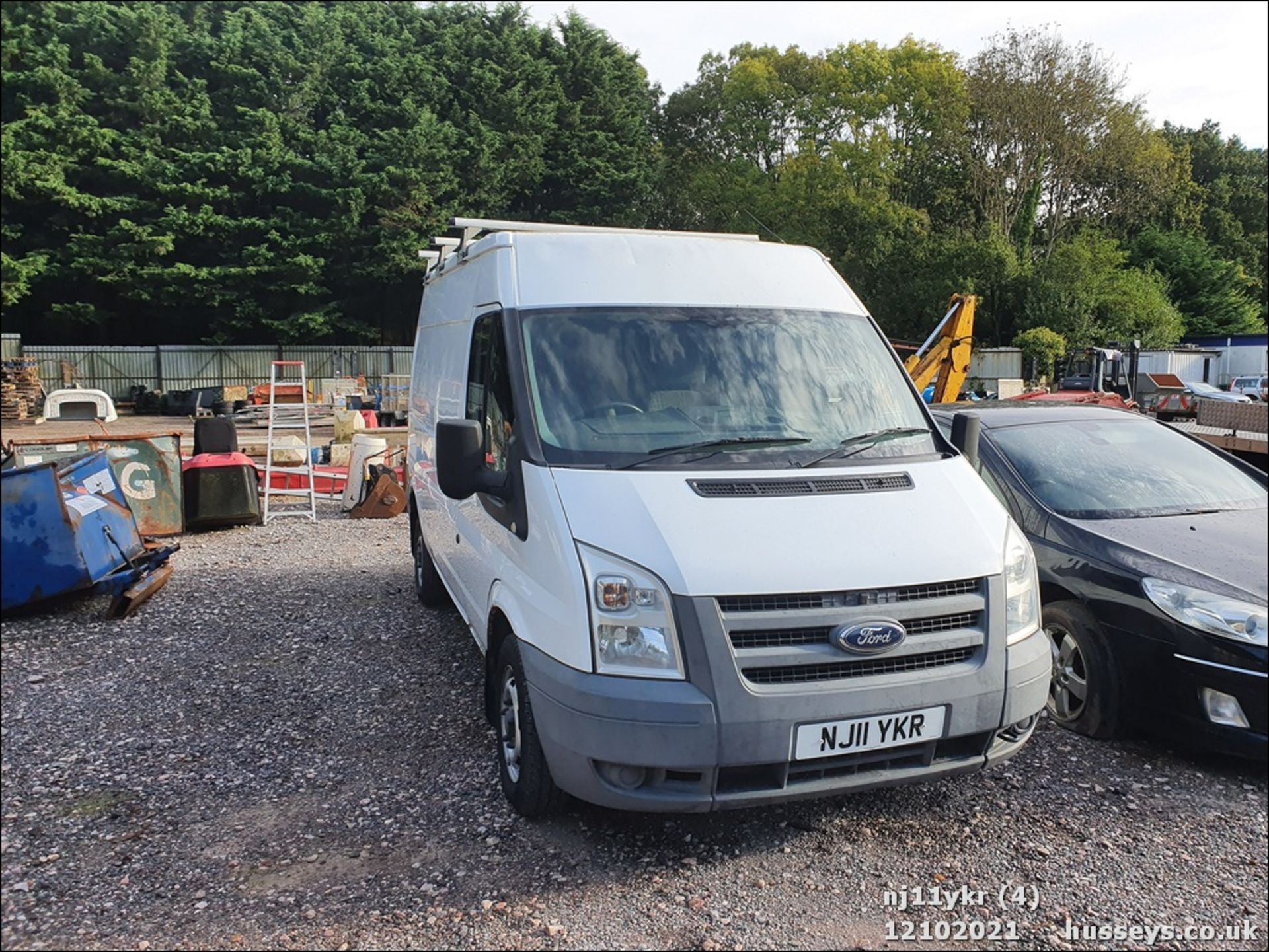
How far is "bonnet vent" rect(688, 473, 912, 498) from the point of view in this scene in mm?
3100

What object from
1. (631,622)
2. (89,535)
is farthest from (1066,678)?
(89,535)

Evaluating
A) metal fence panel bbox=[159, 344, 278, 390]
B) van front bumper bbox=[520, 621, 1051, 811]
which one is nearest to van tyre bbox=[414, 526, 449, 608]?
van front bumper bbox=[520, 621, 1051, 811]

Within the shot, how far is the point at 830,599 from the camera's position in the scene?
288cm

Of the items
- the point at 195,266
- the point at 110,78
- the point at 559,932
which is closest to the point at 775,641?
the point at 559,932

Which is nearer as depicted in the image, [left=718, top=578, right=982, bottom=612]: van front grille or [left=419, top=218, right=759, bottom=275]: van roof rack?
[left=718, top=578, right=982, bottom=612]: van front grille

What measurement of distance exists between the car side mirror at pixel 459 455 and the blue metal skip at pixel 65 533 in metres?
1.36

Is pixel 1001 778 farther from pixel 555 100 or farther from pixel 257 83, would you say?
pixel 555 100

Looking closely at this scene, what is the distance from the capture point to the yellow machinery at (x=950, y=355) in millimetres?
15555

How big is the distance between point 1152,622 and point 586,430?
6.80ft

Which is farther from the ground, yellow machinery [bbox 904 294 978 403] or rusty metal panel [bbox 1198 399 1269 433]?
yellow machinery [bbox 904 294 978 403]

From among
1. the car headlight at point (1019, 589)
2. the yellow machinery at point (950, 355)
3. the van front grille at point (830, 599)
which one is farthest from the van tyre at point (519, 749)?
the yellow machinery at point (950, 355)

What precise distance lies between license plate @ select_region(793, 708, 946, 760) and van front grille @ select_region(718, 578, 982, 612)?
1.24ft

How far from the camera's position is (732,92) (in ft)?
118

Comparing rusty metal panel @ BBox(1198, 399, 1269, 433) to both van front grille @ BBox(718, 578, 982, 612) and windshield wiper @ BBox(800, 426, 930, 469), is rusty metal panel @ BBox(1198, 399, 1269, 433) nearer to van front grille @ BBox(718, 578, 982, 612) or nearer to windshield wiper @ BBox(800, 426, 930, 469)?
van front grille @ BBox(718, 578, 982, 612)
